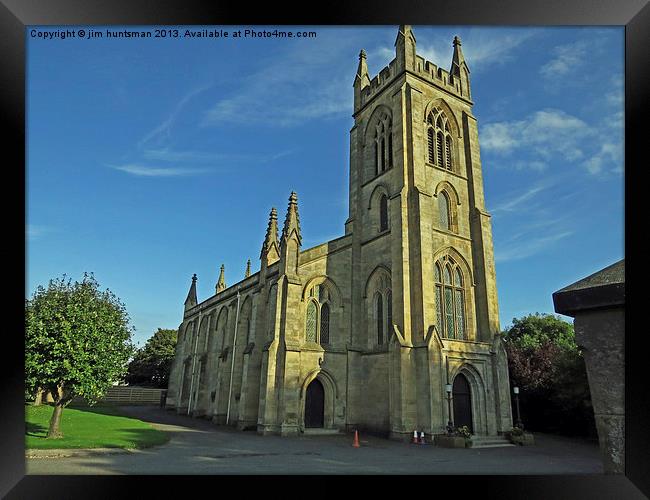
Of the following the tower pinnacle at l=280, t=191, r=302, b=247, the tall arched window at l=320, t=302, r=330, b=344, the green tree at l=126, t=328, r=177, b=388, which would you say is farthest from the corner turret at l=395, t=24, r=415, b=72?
the green tree at l=126, t=328, r=177, b=388

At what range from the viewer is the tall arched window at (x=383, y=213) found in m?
28.7

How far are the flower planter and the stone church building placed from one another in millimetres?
847

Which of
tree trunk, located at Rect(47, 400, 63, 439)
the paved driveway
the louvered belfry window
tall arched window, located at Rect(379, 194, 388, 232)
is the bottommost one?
the paved driveway

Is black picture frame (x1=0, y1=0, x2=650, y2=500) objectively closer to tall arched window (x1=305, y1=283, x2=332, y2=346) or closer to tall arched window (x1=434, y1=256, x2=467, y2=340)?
tall arched window (x1=434, y1=256, x2=467, y2=340)

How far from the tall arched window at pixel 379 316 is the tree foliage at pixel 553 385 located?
10.2m

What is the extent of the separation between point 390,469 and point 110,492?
1053 cm

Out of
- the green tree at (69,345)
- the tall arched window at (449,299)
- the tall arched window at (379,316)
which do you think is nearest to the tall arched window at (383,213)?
the tall arched window at (449,299)

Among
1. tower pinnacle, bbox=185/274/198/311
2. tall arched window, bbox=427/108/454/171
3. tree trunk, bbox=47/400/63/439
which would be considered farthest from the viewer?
tower pinnacle, bbox=185/274/198/311

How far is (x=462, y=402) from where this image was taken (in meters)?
24.0

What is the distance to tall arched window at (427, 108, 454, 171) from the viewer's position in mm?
29578

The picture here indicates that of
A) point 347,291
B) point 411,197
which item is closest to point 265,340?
point 347,291

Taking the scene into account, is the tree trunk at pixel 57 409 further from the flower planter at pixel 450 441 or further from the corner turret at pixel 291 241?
the flower planter at pixel 450 441
